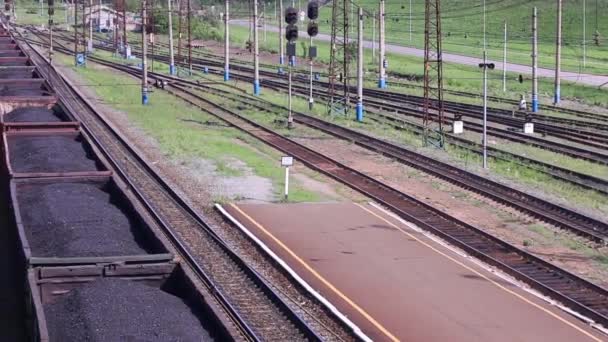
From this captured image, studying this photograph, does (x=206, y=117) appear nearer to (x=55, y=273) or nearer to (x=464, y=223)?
(x=464, y=223)

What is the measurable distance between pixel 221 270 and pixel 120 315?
8038 millimetres

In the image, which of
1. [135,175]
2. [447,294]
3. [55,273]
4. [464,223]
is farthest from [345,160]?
[55,273]

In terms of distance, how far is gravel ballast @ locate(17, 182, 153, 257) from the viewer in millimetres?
13203

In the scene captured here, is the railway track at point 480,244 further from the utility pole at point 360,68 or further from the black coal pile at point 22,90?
the utility pole at point 360,68

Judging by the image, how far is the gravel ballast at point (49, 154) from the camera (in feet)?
62.9

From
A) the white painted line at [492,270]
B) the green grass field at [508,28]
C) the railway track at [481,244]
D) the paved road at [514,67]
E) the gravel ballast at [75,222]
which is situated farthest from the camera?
the green grass field at [508,28]

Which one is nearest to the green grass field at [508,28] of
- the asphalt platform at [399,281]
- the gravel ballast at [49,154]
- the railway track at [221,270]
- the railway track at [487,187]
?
the railway track at [487,187]

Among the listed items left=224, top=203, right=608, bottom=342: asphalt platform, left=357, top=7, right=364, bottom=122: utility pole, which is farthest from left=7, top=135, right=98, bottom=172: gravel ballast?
left=357, top=7, right=364, bottom=122: utility pole

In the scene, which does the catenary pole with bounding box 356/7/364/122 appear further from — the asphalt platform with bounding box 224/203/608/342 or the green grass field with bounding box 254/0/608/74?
the green grass field with bounding box 254/0/608/74

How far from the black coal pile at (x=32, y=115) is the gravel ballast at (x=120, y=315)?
1552 centimetres

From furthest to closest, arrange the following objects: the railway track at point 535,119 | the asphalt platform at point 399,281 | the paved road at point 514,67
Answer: the paved road at point 514,67, the railway track at point 535,119, the asphalt platform at point 399,281

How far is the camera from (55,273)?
1143cm

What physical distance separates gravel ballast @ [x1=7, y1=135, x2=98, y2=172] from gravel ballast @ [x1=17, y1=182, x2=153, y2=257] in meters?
1.83

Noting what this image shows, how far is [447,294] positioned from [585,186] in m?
12.4
